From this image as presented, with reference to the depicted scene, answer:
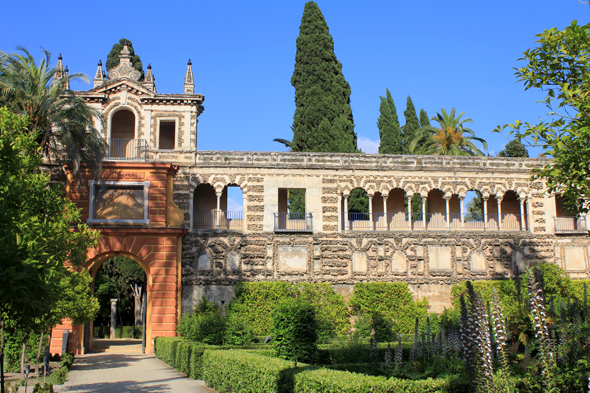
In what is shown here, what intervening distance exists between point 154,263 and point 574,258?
2437cm

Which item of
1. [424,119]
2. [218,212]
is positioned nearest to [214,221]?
[218,212]

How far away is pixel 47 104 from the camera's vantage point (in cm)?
2412

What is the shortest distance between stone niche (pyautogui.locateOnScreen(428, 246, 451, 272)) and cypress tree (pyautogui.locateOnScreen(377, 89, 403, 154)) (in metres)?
14.5

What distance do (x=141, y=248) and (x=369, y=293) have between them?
12.6 meters

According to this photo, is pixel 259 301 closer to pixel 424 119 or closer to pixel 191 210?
pixel 191 210

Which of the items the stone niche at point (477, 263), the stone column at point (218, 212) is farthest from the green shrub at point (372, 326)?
the stone column at point (218, 212)

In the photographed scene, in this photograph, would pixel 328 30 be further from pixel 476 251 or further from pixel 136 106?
pixel 476 251

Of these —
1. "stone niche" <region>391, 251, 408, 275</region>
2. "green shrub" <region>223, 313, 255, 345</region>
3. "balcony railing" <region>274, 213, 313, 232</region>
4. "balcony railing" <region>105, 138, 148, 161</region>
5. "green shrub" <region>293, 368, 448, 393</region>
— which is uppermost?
"balcony railing" <region>105, 138, 148, 161</region>

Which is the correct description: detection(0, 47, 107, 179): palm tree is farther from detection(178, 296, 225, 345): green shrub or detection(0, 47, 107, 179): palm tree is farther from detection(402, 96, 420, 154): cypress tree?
detection(402, 96, 420, 154): cypress tree

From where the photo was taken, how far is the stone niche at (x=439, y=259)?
31797 mm

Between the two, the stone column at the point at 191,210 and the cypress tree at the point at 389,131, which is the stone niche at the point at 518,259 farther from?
the stone column at the point at 191,210

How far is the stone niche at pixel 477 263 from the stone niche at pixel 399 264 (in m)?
3.93

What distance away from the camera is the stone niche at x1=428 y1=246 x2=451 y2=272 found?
1252 inches

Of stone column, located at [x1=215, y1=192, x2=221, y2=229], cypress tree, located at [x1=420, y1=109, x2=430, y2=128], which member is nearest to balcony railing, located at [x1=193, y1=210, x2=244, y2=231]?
stone column, located at [x1=215, y1=192, x2=221, y2=229]
